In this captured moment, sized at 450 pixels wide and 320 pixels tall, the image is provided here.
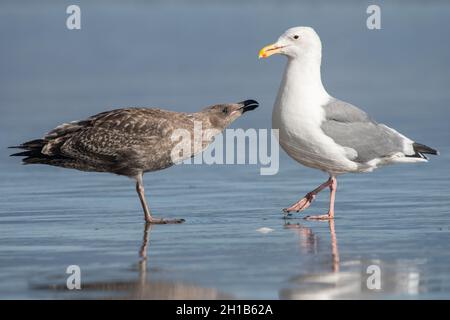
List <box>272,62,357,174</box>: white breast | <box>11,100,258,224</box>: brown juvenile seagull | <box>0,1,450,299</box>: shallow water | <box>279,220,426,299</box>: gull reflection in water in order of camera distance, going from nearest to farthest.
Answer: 1. <box>279,220,426,299</box>: gull reflection in water
2. <box>0,1,450,299</box>: shallow water
3. <box>272,62,357,174</box>: white breast
4. <box>11,100,258,224</box>: brown juvenile seagull

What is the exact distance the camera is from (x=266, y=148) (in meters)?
15.9

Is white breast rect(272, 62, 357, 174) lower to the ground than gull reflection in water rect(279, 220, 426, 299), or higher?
higher

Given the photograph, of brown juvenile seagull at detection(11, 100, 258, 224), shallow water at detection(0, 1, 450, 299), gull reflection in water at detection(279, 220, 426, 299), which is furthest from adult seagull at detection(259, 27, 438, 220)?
gull reflection in water at detection(279, 220, 426, 299)

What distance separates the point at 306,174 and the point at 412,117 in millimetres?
5374

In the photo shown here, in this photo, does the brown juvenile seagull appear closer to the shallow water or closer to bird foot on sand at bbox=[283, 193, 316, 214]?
the shallow water

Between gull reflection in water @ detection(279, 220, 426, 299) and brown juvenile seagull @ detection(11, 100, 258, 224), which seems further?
brown juvenile seagull @ detection(11, 100, 258, 224)

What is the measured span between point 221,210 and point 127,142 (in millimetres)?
1111

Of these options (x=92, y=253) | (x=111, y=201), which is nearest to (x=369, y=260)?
(x=92, y=253)

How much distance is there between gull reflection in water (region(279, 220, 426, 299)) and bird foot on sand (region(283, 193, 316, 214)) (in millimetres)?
2018

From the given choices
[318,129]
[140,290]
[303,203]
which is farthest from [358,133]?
[140,290]

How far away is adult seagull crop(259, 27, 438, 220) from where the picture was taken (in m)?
11.6

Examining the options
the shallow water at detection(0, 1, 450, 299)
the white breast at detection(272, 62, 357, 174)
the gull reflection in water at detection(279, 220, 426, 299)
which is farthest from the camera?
the white breast at detection(272, 62, 357, 174)
